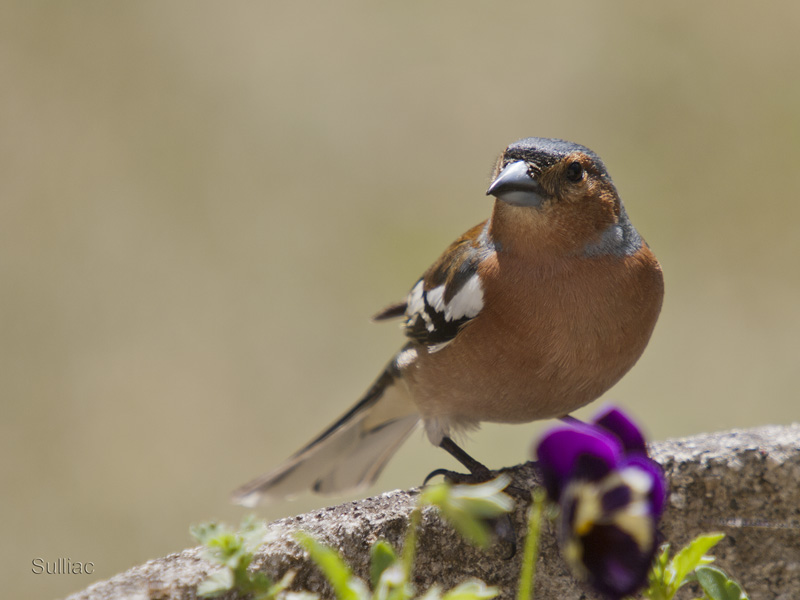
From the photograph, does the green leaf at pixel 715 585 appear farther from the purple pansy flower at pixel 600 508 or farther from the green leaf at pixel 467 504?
the green leaf at pixel 467 504

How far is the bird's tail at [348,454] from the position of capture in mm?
3520

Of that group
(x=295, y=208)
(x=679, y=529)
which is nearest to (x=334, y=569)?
(x=679, y=529)

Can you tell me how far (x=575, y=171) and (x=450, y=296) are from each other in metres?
0.54

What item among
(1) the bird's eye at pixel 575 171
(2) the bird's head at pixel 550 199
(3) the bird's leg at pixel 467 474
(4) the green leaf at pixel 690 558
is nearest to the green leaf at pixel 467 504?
(4) the green leaf at pixel 690 558

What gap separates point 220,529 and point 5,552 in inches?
168

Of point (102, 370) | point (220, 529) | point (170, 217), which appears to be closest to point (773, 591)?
point (220, 529)

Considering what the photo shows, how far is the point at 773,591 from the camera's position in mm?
2125

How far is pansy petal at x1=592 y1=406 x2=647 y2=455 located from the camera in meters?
1.64

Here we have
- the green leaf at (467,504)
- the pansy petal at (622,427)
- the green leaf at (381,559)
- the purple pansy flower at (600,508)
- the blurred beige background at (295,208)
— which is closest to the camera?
the green leaf at (467,504)

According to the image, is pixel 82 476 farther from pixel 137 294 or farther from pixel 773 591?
pixel 773 591

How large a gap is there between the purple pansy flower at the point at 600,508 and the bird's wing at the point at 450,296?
1.27 metres

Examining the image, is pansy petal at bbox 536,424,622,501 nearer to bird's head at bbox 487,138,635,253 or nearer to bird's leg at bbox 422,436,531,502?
bird's leg at bbox 422,436,531,502

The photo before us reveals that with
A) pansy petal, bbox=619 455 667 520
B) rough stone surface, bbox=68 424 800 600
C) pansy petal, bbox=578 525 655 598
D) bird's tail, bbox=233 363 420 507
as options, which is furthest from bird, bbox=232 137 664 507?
pansy petal, bbox=578 525 655 598

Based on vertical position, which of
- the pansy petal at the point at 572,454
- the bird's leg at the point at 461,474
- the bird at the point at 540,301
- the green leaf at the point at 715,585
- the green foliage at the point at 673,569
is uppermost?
the bird at the point at 540,301
